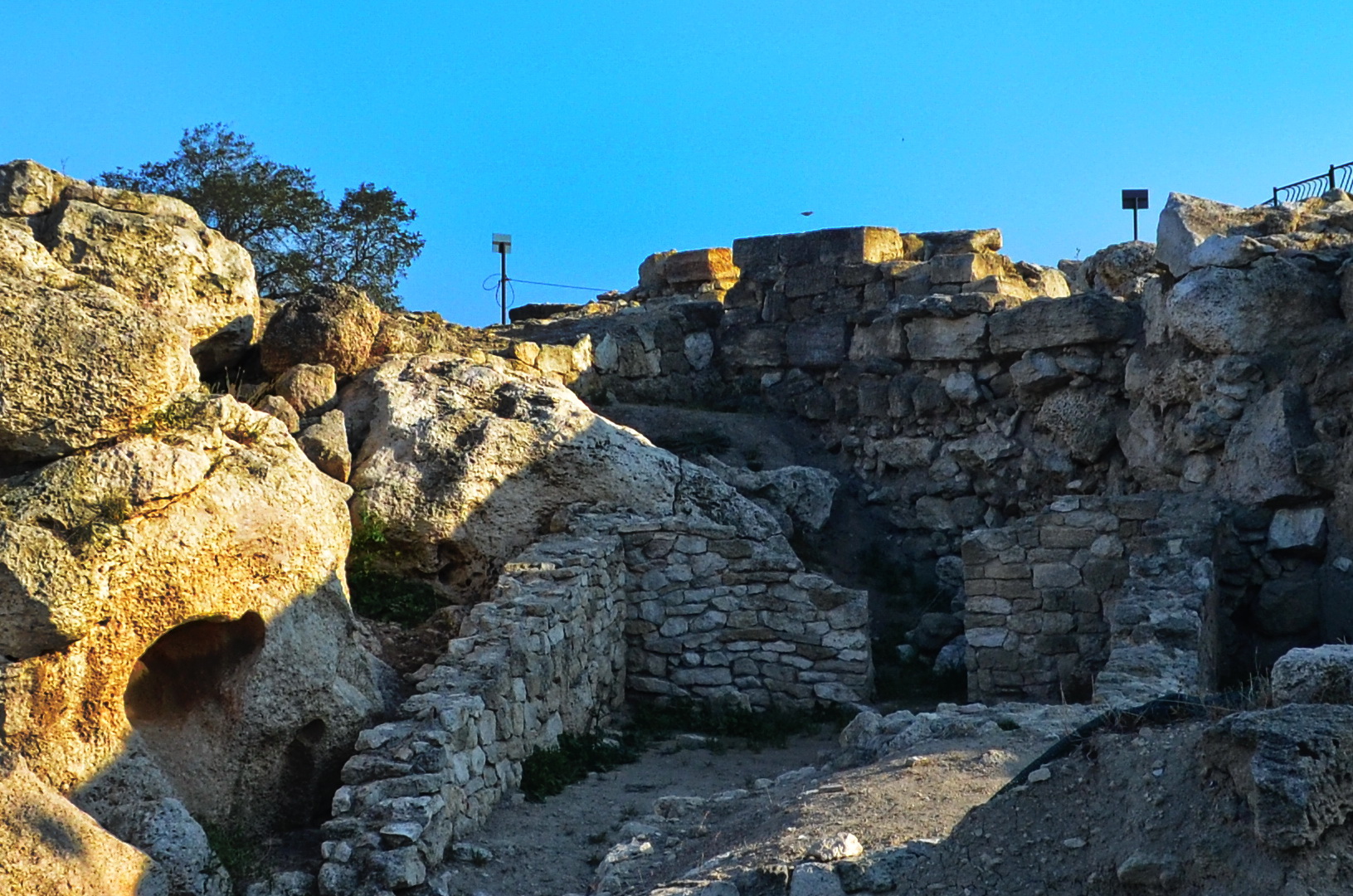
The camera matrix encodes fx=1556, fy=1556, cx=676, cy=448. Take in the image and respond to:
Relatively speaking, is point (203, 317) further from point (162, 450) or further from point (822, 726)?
point (822, 726)

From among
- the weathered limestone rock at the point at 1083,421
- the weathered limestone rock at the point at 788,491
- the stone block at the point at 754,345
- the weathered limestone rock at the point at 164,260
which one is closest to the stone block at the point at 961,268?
the stone block at the point at 754,345

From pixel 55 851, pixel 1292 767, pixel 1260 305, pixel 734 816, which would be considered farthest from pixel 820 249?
pixel 1292 767

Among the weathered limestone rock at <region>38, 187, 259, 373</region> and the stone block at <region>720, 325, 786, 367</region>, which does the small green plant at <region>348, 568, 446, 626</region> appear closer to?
the weathered limestone rock at <region>38, 187, 259, 373</region>

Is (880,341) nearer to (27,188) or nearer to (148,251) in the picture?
(148,251)

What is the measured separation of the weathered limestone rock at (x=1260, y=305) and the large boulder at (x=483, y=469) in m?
3.68

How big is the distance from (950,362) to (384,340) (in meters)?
5.07

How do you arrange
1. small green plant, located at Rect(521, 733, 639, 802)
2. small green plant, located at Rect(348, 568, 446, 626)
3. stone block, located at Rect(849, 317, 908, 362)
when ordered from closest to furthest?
small green plant, located at Rect(521, 733, 639, 802), small green plant, located at Rect(348, 568, 446, 626), stone block, located at Rect(849, 317, 908, 362)

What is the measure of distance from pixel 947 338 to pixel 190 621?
8.14m

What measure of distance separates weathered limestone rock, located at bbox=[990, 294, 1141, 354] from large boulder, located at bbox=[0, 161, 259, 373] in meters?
6.37

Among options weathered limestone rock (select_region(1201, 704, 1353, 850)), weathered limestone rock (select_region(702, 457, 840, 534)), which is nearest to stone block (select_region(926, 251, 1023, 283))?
weathered limestone rock (select_region(702, 457, 840, 534))

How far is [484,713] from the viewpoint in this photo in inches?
333

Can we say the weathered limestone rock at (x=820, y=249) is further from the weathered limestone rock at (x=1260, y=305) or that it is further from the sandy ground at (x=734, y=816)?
the sandy ground at (x=734, y=816)

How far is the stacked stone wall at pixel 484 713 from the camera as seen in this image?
7273mm

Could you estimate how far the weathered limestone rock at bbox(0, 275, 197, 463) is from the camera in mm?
7652
